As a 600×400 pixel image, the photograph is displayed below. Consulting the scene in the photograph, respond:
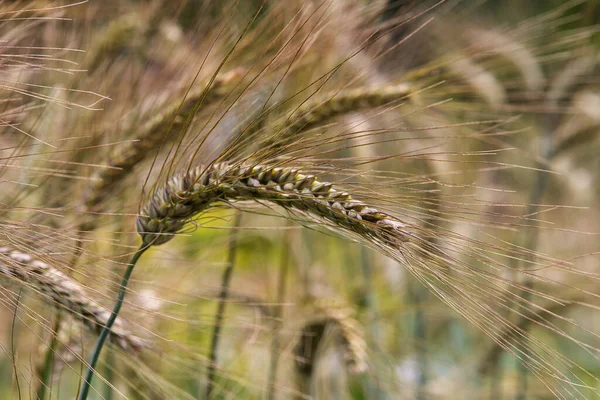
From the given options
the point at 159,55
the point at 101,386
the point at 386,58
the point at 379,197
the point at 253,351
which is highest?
the point at 386,58

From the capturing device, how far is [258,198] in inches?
25.4

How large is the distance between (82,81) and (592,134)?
119 cm

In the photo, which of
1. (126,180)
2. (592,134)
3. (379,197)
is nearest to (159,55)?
(126,180)

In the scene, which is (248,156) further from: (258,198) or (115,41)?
(115,41)

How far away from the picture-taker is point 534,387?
166cm

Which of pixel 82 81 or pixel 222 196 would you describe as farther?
pixel 82 81

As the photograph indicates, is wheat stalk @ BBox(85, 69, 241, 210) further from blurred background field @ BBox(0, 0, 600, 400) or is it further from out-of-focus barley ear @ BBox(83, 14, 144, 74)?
out-of-focus barley ear @ BBox(83, 14, 144, 74)

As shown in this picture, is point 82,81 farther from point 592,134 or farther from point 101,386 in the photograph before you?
point 592,134

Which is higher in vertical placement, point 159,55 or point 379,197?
point 159,55

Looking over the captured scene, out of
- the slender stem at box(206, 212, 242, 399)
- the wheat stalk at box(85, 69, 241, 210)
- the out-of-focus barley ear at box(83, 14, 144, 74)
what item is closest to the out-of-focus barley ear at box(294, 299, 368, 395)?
the slender stem at box(206, 212, 242, 399)

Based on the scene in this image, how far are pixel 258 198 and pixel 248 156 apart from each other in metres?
0.05

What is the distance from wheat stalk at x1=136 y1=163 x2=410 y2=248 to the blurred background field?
0.03 meters

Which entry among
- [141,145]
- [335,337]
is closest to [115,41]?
[141,145]

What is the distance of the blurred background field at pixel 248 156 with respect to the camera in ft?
2.17
